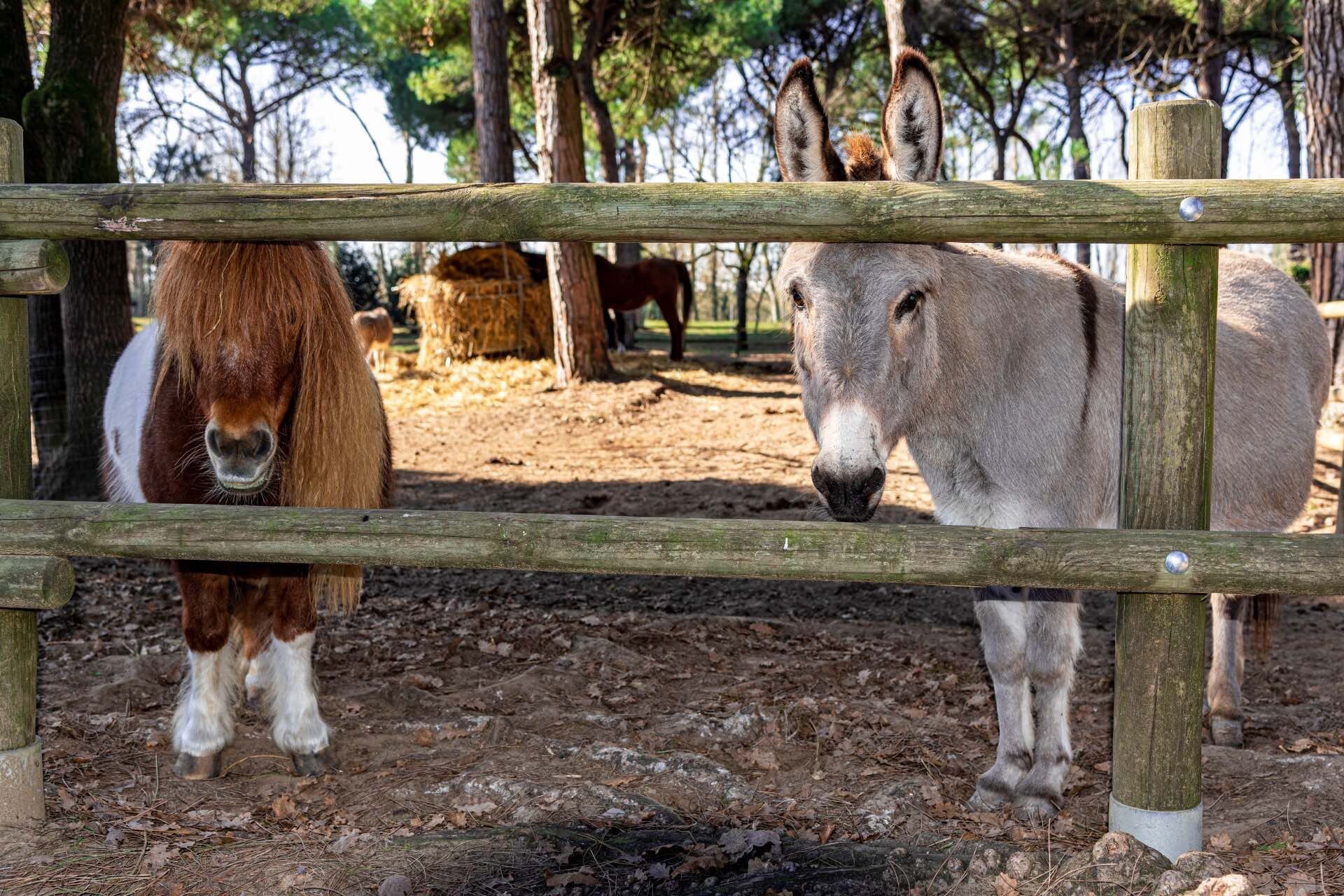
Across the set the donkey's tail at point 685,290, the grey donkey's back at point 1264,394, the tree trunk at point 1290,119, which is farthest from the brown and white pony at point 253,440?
the tree trunk at point 1290,119

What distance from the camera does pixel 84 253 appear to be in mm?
6848

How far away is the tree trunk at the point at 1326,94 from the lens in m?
8.51

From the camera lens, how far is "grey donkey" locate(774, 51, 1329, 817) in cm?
271

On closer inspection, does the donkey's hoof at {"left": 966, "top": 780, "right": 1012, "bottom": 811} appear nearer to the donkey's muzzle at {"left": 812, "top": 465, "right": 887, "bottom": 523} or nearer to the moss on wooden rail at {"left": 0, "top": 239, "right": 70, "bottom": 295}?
the donkey's muzzle at {"left": 812, "top": 465, "right": 887, "bottom": 523}

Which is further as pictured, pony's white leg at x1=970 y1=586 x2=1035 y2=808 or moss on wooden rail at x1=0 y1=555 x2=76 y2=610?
pony's white leg at x1=970 y1=586 x2=1035 y2=808

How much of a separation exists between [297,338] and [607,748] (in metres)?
1.74

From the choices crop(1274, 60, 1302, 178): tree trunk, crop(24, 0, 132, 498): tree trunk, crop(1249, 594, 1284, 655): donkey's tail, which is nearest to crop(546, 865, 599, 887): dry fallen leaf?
crop(1249, 594, 1284, 655): donkey's tail

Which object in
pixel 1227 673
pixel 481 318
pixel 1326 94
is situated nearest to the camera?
pixel 1227 673

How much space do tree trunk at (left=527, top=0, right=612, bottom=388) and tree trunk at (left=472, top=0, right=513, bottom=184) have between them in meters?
1.64

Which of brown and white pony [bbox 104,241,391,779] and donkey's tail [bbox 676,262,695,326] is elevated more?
donkey's tail [bbox 676,262,695,326]

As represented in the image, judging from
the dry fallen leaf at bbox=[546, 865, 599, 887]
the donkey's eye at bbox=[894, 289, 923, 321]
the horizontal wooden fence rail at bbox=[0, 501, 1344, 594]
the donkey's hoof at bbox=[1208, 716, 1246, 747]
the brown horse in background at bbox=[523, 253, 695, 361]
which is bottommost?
the donkey's hoof at bbox=[1208, 716, 1246, 747]

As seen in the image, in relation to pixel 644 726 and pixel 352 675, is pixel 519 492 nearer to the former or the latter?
pixel 352 675

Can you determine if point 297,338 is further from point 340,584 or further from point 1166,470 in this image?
point 1166,470

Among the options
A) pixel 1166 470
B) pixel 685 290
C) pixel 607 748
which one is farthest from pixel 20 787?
pixel 685 290
